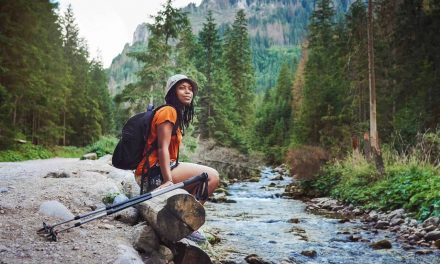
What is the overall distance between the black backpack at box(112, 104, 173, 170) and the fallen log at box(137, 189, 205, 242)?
57cm

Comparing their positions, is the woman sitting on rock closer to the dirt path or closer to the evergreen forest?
the dirt path

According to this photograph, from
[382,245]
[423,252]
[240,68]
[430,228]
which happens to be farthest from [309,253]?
[240,68]

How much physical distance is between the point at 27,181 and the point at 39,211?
2502 mm

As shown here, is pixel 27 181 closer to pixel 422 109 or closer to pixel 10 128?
pixel 10 128

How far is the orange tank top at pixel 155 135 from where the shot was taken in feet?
13.4

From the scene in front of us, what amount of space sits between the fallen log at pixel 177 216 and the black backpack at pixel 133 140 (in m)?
0.57

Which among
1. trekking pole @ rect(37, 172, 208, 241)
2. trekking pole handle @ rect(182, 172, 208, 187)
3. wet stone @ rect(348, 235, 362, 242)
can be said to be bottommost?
wet stone @ rect(348, 235, 362, 242)

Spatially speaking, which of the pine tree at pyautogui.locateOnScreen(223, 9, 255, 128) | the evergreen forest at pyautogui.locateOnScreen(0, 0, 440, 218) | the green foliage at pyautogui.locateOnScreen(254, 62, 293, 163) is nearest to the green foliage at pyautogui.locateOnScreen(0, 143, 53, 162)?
the evergreen forest at pyautogui.locateOnScreen(0, 0, 440, 218)

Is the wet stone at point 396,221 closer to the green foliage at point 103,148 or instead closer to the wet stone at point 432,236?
the wet stone at point 432,236

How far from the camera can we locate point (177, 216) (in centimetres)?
396

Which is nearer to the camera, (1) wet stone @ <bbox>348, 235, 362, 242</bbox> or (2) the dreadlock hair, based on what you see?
(2) the dreadlock hair

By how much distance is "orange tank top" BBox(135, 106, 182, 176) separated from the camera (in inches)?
161

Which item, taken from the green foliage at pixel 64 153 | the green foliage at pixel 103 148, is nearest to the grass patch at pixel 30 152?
the green foliage at pixel 103 148

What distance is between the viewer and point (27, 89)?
754 inches
